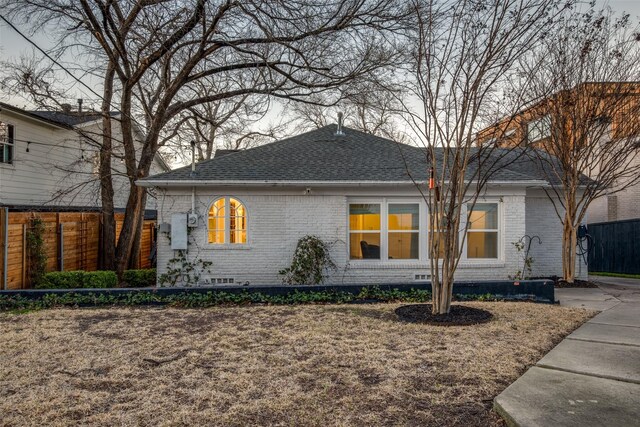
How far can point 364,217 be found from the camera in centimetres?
1065

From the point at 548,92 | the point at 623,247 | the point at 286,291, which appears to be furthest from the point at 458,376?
the point at 623,247

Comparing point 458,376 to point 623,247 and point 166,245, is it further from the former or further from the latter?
point 623,247

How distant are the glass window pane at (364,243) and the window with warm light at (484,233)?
215 cm

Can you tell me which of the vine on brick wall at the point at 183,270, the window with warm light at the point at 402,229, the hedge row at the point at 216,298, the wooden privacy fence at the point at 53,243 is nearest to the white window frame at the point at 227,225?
the vine on brick wall at the point at 183,270

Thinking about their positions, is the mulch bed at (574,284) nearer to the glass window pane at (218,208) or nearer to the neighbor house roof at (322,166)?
the neighbor house roof at (322,166)

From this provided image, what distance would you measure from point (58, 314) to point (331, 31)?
906 centimetres

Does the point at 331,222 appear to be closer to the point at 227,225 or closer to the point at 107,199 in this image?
the point at 227,225

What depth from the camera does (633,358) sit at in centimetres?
490

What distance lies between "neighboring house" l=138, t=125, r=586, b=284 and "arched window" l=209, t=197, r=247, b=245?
2 cm

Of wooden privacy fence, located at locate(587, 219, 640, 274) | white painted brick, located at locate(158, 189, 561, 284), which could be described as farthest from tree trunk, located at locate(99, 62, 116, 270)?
→ wooden privacy fence, located at locate(587, 219, 640, 274)

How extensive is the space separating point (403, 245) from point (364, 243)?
90 cm

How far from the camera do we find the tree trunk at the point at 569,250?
35.7ft

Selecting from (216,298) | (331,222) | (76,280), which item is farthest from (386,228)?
(76,280)

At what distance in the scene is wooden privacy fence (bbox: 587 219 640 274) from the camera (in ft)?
50.3
